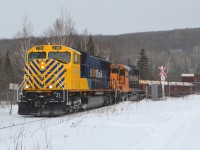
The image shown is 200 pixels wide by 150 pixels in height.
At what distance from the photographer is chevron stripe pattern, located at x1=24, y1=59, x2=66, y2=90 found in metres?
16.3

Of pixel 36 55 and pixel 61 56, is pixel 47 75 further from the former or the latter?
pixel 36 55

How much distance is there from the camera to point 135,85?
32719 mm

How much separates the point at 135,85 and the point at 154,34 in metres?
120

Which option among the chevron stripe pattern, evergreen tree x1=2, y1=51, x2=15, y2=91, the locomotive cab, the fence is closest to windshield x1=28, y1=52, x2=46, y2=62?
the chevron stripe pattern

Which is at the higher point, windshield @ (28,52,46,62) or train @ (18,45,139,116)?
windshield @ (28,52,46,62)

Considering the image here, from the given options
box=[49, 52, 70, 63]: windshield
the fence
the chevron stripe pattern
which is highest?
box=[49, 52, 70, 63]: windshield

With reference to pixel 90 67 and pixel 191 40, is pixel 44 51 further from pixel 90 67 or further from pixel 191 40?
pixel 191 40

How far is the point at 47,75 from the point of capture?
16469 mm

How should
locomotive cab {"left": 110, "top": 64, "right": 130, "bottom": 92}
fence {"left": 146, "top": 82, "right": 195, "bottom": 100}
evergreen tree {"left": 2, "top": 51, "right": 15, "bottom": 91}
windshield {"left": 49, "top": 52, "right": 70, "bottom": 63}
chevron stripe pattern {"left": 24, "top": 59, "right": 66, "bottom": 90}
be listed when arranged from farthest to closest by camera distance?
1. evergreen tree {"left": 2, "top": 51, "right": 15, "bottom": 91}
2. fence {"left": 146, "top": 82, "right": 195, "bottom": 100}
3. locomotive cab {"left": 110, "top": 64, "right": 130, "bottom": 92}
4. windshield {"left": 49, "top": 52, "right": 70, "bottom": 63}
5. chevron stripe pattern {"left": 24, "top": 59, "right": 66, "bottom": 90}

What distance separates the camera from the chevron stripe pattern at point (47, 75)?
16.3 meters

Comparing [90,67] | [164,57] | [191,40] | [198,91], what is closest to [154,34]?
[191,40]

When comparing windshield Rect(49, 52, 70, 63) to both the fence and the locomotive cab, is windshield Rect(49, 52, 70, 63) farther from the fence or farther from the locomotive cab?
the fence

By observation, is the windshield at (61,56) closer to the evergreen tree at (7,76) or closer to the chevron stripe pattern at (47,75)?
the chevron stripe pattern at (47,75)

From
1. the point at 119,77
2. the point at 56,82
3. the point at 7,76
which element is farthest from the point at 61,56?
the point at 7,76
